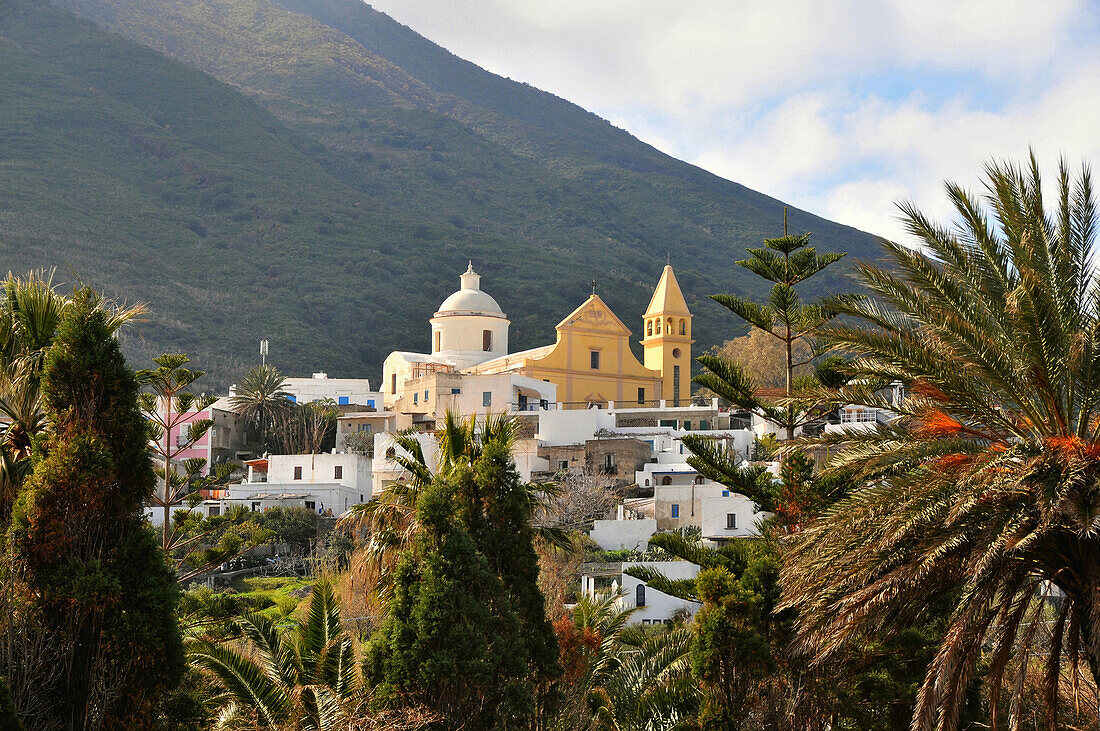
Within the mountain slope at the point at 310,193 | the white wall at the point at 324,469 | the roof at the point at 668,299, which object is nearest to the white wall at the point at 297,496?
the white wall at the point at 324,469

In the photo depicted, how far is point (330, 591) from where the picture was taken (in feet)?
43.2

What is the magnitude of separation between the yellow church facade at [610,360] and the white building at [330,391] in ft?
16.5

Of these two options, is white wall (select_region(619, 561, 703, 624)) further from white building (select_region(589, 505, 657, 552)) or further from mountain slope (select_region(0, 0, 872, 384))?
mountain slope (select_region(0, 0, 872, 384))

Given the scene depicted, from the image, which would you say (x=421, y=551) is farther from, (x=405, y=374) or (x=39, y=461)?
(x=405, y=374)

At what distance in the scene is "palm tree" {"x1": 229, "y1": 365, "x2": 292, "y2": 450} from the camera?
152 feet

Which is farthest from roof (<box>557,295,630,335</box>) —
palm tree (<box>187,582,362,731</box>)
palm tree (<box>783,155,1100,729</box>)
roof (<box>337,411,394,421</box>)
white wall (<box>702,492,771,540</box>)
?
palm tree (<box>783,155,1100,729</box>)

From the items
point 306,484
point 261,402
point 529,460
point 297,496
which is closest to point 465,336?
point 261,402

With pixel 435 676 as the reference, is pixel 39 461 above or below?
above

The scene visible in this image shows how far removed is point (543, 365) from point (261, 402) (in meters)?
10.5

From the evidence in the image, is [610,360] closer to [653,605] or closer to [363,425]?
[363,425]

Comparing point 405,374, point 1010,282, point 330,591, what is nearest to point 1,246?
point 405,374

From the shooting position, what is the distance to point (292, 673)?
12.7m

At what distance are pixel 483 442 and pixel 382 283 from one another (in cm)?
8913

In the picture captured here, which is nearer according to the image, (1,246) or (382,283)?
(1,246)
